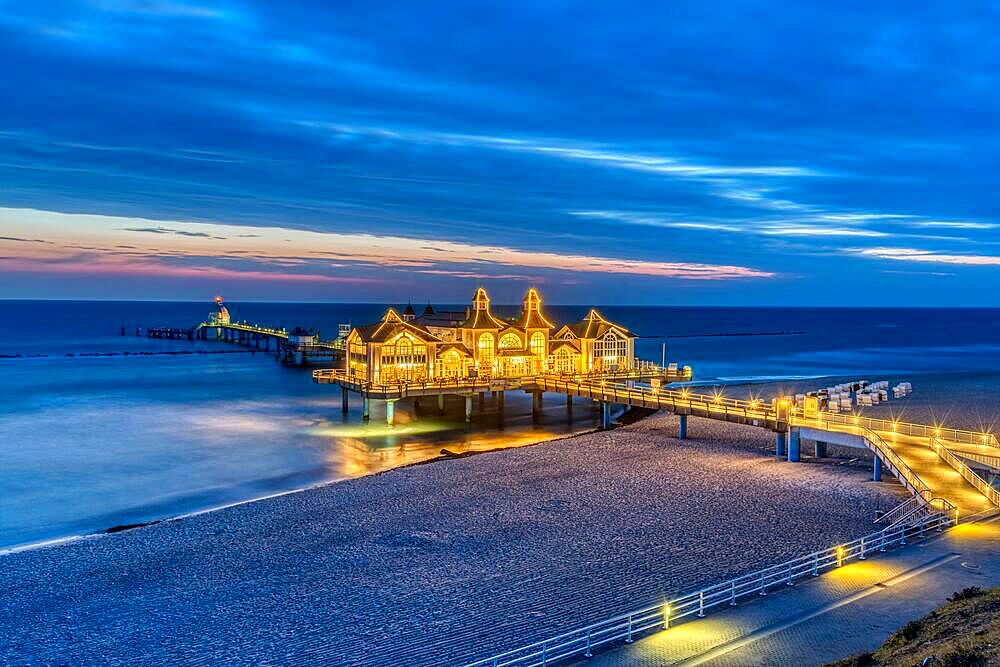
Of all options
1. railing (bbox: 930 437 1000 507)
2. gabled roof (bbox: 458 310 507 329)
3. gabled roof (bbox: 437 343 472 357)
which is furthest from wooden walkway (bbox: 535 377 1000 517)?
gabled roof (bbox: 458 310 507 329)

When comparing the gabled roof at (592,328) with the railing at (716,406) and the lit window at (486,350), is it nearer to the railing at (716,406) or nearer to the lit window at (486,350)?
the lit window at (486,350)

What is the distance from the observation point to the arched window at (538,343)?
5497cm

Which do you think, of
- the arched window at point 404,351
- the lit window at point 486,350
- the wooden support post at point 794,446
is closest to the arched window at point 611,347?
the lit window at point 486,350

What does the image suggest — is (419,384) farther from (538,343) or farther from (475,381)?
(538,343)

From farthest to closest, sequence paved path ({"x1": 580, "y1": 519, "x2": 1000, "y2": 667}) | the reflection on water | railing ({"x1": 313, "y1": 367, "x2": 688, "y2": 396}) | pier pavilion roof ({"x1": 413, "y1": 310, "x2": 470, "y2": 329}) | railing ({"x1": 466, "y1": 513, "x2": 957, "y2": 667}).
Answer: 1. pier pavilion roof ({"x1": 413, "y1": 310, "x2": 470, "y2": 329})
2. railing ({"x1": 313, "y1": 367, "x2": 688, "y2": 396})
3. the reflection on water
4. railing ({"x1": 466, "y1": 513, "x2": 957, "y2": 667})
5. paved path ({"x1": 580, "y1": 519, "x2": 1000, "y2": 667})

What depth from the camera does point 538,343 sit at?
5525 cm

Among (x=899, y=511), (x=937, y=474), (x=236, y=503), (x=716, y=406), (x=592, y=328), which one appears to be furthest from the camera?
(x=592, y=328)

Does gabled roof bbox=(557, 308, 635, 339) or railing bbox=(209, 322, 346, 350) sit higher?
gabled roof bbox=(557, 308, 635, 339)

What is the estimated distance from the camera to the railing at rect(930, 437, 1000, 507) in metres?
22.9

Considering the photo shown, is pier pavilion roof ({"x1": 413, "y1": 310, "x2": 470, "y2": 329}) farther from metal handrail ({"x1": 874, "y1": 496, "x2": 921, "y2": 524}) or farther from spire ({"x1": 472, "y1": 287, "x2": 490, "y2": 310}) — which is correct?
metal handrail ({"x1": 874, "y1": 496, "x2": 921, "y2": 524})

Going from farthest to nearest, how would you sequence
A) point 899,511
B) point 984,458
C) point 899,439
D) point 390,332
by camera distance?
point 390,332
point 899,439
point 984,458
point 899,511

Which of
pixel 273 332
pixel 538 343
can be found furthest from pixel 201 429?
pixel 273 332

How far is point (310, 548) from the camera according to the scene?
915 inches

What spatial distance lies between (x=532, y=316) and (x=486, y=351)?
4631 mm
